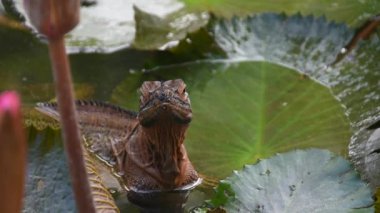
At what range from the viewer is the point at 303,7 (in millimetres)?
2594

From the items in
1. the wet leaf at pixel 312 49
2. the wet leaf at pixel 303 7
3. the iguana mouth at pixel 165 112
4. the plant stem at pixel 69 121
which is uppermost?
the wet leaf at pixel 303 7

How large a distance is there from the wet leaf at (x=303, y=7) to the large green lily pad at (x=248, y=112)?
403 millimetres

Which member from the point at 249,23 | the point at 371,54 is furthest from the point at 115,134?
the point at 371,54

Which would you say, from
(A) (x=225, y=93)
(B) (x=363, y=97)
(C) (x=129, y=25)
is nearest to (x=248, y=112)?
(A) (x=225, y=93)

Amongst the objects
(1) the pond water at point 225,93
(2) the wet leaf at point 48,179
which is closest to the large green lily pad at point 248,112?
(1) the pond water at point 225,93

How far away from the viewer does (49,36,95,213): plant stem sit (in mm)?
424

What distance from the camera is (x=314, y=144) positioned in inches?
73.2

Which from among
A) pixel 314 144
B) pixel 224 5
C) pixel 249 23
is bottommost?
pixel 314 144

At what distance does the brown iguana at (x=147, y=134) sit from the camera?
168 centimetres

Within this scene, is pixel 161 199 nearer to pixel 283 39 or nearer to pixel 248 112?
pixel 248 112

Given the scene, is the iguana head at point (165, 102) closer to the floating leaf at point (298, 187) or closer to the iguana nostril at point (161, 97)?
the iguana nostril at point (161, 97)

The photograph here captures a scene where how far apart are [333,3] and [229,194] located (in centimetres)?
141

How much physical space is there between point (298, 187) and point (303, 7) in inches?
53.8

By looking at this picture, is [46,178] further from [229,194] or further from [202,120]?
[202,120]
